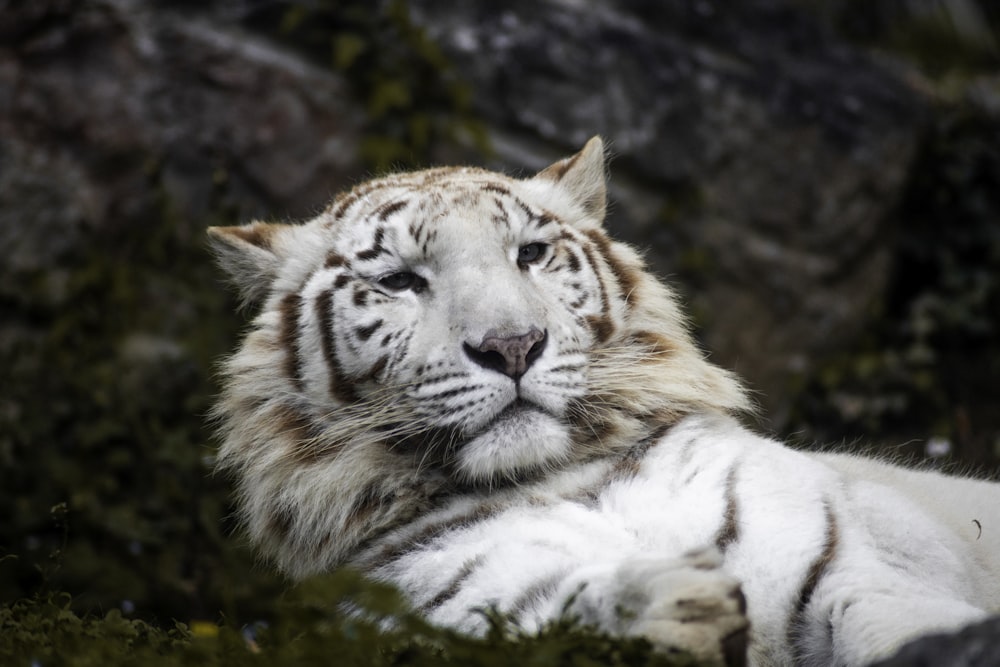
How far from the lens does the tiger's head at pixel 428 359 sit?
10.2ft

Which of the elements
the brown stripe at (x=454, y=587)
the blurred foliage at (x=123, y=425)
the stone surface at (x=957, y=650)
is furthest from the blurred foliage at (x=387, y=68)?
the stone surface at (x=957, y=650)

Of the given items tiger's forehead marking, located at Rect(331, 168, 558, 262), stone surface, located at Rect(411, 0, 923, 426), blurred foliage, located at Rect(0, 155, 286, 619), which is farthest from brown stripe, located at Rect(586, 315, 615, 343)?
stone surface, located at Rect(411, 0, 923, 426)

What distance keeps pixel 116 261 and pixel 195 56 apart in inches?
55.1

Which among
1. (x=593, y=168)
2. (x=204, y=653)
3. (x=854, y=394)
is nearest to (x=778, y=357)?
(x=854, y=394)

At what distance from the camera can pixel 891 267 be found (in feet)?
24.5

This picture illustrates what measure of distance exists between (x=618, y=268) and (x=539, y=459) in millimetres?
980

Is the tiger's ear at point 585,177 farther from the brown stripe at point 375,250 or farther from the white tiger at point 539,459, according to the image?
the brown stripe at point 375,250

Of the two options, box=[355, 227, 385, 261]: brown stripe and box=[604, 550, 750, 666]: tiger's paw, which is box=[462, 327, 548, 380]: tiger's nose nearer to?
box=[355, 227, 385, 261]: brown stripe

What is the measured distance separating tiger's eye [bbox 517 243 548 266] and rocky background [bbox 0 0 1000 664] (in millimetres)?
2366

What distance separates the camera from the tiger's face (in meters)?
3.10

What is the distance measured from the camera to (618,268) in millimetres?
3801

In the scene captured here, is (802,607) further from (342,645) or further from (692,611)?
(342,645)

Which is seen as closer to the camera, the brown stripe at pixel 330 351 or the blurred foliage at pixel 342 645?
the blurred foliage at pixel 342 645

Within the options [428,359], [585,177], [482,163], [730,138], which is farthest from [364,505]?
[730,138]
